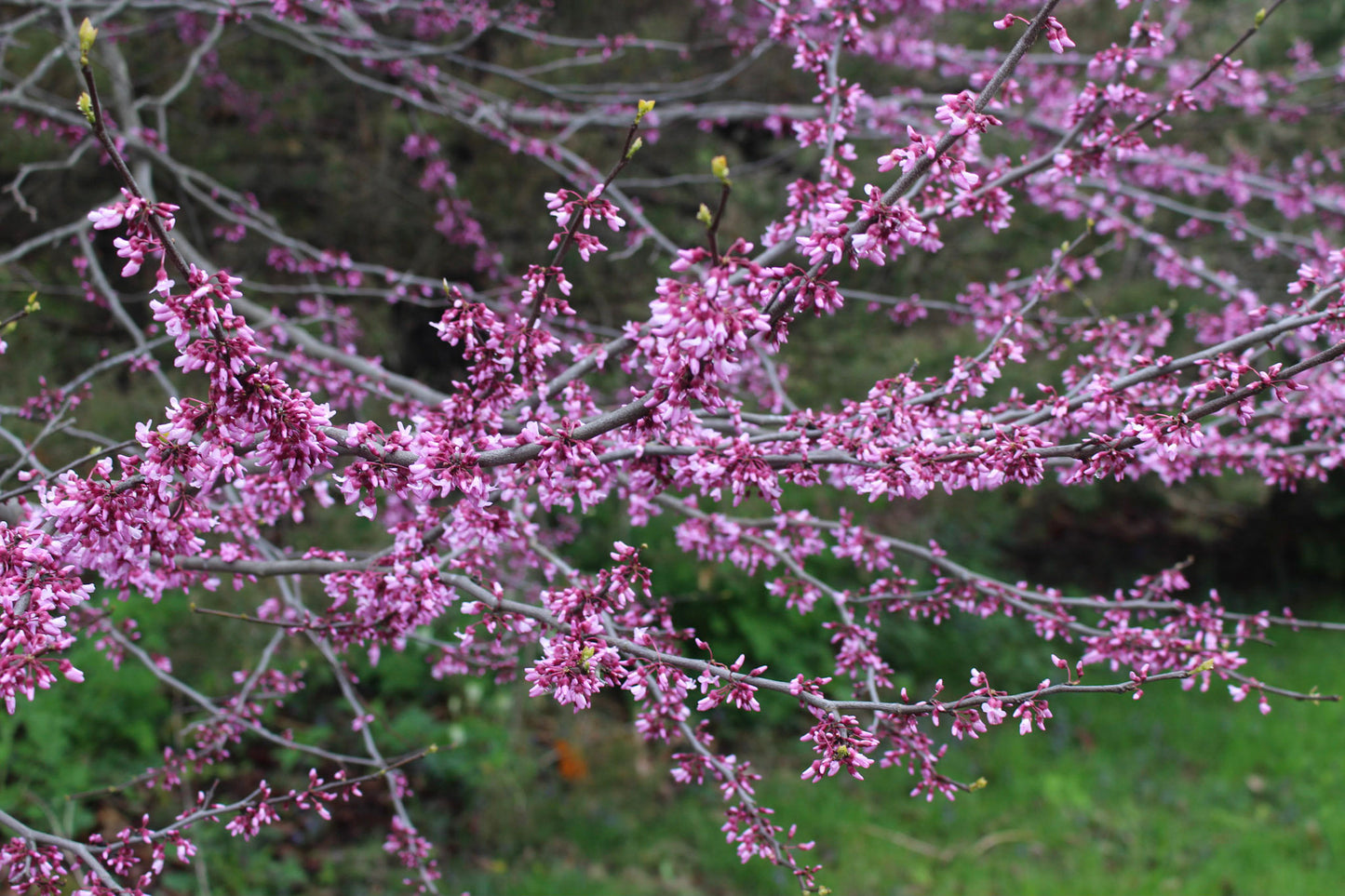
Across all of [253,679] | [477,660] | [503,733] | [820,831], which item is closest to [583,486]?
[477,660]

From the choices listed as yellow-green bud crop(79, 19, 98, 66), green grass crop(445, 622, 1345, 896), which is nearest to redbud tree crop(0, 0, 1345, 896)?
yellow-green bud crop(79, 19, 98, 66)

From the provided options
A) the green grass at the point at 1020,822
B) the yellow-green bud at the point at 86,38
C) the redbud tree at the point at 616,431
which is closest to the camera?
the yellow-green bud at the point at 86,38

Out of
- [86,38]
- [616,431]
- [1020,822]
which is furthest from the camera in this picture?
[1020,822]

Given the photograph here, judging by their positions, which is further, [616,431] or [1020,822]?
[1020,822]

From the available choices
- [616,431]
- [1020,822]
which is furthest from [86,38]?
[1020,822]

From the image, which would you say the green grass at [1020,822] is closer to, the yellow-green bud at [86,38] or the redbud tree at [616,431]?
the redbud tree at [616,431]

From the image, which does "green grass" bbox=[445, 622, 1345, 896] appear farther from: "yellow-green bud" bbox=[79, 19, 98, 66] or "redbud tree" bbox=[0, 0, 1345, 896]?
"yellow-green bud" bbox=[79, 19, 98, 66]

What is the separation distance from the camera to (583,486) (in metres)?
1.78

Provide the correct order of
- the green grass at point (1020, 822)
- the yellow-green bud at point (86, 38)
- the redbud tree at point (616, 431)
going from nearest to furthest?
the yellow-green bud at point (86, 38)
the redbud tree at point (616, 431)
the green grass at point (1020, 822)

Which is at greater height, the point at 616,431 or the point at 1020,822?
the point at 1020,822

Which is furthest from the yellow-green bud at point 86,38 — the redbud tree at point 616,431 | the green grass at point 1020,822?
the green grass at point 1020,822

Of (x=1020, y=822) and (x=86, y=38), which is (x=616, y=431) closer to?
(x=86, y=38)

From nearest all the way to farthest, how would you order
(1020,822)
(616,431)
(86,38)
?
(86,38)
(616,431)
(1020,822)

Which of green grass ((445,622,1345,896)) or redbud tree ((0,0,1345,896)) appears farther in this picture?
green grass ((445,622,1345,896))
